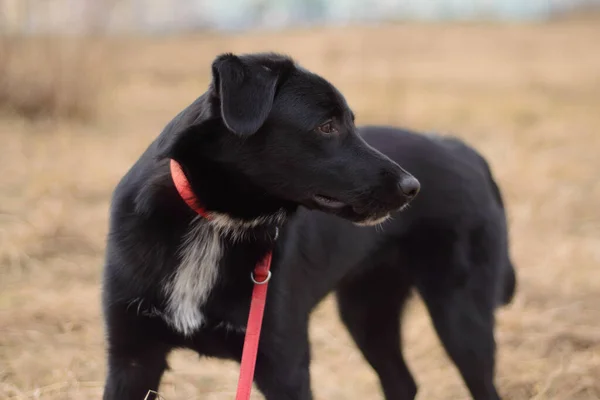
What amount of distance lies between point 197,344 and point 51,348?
1.84 metres

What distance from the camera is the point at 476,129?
11906 mm

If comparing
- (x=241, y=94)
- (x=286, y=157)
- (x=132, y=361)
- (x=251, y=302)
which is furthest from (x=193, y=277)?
(x=241, y=94)

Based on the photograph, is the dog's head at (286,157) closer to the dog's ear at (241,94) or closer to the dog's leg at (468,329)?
the dog's ear at (241,94)

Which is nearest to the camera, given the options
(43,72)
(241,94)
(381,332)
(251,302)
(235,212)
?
(241,94)

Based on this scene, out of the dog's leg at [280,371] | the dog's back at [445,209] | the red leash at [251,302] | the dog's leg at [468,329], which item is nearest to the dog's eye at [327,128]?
the red leash at [251,302]

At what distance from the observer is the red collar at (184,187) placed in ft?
8.79

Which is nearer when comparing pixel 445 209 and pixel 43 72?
pixel 445 209

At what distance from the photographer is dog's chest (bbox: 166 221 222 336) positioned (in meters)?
2.71

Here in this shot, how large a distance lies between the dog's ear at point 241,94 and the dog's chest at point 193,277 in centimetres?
44

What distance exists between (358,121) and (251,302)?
9210 mm

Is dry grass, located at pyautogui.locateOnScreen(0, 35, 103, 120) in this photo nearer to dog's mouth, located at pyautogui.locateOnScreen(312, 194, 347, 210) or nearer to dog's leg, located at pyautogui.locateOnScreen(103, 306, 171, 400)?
dog's leg, located at pyautogui.locateOnScreen(103, 306, 171, 400)

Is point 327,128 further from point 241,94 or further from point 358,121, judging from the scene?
point 358,121

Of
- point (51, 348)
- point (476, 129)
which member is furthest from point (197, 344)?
point (476, 129)

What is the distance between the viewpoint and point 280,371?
2.71 metres
